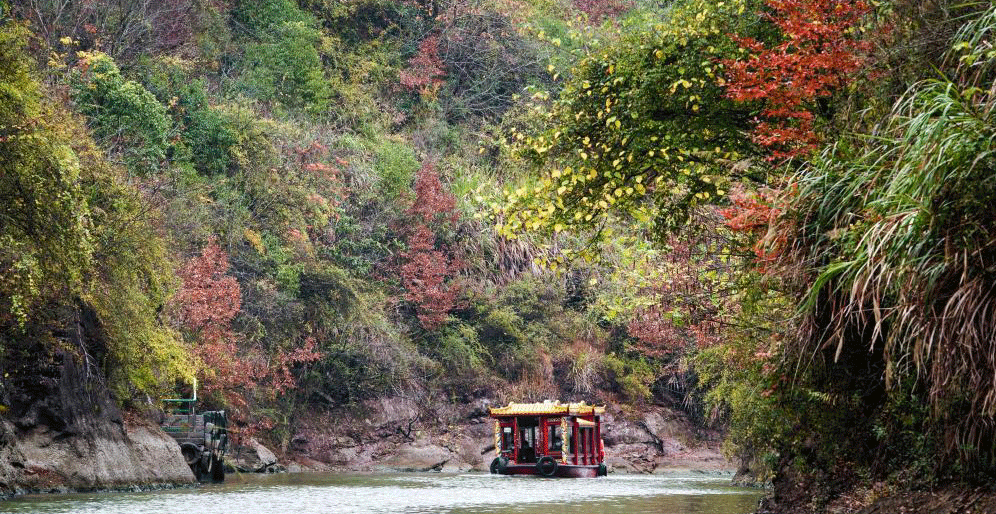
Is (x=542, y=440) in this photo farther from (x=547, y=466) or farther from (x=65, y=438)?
(x=65, y=438)

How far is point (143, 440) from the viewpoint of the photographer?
99.0 ft

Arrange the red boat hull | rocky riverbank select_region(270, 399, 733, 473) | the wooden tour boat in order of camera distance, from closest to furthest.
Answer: the red boat hull, the wooden tour boat, rocky riverbank select_region(270, 399, 733, 473)

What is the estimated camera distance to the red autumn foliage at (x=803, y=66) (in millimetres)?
13641

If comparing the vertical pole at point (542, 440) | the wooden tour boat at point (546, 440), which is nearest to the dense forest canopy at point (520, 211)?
the wooden tour boat at point (546, 440)

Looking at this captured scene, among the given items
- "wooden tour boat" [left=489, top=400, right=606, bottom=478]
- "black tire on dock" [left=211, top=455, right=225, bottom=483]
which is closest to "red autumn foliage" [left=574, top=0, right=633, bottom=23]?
"wooden tour boat" [left=489, top=400, right=606, bottom=478]

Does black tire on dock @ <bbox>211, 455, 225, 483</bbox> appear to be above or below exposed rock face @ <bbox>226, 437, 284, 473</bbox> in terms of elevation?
above

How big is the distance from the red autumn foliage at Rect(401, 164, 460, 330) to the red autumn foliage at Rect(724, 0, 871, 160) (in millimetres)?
35657

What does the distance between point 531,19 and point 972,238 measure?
5271 centimetres

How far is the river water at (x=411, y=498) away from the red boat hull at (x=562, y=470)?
2920 millimetres

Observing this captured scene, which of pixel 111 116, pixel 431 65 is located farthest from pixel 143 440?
pixel 431 65

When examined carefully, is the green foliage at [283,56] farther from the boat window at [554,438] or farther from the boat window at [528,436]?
the boat window at [554,438]

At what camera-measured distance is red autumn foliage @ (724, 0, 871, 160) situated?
1364 centimetres

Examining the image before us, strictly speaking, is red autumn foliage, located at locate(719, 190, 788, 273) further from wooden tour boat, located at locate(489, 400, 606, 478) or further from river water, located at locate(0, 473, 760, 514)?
wooden tour boat, located at locate(489, 400, 606, 478)

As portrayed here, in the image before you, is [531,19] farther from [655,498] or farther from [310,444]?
[655,498]
